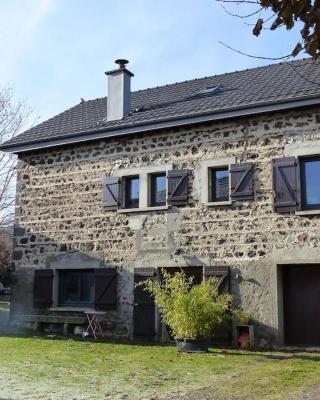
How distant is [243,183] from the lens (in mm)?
11703

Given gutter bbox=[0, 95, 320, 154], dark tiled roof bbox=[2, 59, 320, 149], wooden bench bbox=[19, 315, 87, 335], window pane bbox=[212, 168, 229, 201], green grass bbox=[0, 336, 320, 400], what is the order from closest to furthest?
1. green grass bbox=[0, 336, 320, 400]
2. gutter bbox=[0, 95, 320, 154]
3. dark tiled roof bbox=[2, 59, 320, 149]
4. window pane bbox=[212, 168, 229, 201]
5. wooden bench bbox=[19, 315, 87, 335]

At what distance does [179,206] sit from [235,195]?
1339 millimetres

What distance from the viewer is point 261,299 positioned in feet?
36.9

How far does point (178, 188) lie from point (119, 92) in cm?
358

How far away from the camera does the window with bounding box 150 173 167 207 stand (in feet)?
42.3

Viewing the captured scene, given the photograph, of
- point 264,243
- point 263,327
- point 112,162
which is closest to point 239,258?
point 264,243

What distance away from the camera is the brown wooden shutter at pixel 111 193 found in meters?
13.2

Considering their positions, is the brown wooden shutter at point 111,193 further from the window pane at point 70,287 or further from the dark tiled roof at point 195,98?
the window pane at point 70,287

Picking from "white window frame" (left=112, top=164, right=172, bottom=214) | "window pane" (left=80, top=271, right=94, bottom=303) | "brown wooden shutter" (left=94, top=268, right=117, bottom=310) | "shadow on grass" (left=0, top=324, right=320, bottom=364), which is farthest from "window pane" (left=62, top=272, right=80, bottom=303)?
"white window frame" (left=112, top=164, right=172, bottom=214)

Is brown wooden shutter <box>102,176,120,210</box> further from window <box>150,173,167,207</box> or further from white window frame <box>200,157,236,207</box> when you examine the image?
white window frame <box>200,157,236,207</box>

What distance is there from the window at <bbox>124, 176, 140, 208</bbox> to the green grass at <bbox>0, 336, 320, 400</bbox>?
138 inches

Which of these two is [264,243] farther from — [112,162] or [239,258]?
[112,162]

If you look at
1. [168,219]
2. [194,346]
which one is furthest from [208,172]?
[194,346]

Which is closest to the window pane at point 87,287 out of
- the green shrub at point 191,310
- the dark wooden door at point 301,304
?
the green shrub at point 191,310
